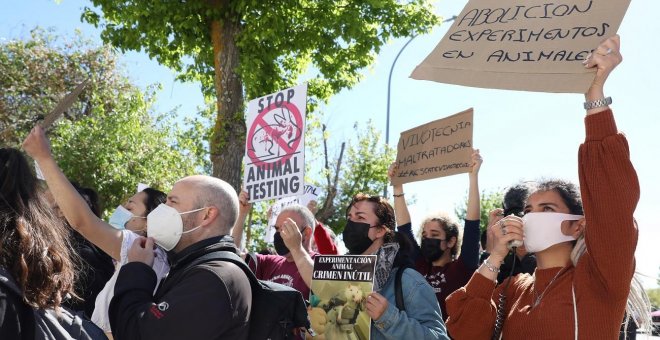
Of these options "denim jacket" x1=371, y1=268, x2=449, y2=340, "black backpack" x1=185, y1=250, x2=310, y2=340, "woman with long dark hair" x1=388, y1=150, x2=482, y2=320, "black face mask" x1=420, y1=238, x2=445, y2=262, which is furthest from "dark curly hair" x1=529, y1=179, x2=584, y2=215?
"black face mask" x1=420, y1=238, x2=445, y2=262

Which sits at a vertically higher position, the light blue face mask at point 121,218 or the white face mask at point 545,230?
the light blue face mask at point 121,218

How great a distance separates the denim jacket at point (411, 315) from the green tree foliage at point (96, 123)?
1747 centimetres

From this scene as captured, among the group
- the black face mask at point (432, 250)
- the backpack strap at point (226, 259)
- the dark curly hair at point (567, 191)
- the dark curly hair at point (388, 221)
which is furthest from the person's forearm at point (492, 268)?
the black face mask at point (432, 250)

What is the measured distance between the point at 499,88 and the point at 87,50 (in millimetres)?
28212

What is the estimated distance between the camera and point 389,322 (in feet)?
11.9

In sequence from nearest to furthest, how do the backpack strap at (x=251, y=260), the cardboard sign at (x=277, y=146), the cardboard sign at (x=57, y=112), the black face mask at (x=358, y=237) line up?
the cardboard sign at (x=57, y=112)
the black face mask at (x=358, y=237)
the backpack strap at (x=251, y=260)
the cardboard sign at (x=277, y=146)

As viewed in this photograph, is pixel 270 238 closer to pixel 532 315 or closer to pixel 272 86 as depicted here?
pixel 272 86

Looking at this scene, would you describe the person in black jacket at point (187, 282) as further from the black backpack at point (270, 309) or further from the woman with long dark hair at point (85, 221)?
the woman with long dark hair at point (85, 221)

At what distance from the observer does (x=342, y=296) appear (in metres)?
3.90

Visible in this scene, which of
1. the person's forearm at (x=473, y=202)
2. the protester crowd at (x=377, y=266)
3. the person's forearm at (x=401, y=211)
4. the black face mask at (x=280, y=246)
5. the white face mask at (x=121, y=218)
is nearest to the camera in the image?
the protester crowd at (x=377, y=266)

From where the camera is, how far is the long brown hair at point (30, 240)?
2.50 meters

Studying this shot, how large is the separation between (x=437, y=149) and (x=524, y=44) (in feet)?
7.20

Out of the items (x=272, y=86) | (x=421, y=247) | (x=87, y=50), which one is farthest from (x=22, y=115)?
(x=421, y=247)

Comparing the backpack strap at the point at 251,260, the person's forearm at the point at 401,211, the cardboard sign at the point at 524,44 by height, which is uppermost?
the cardboard sign at the point at 524,44
